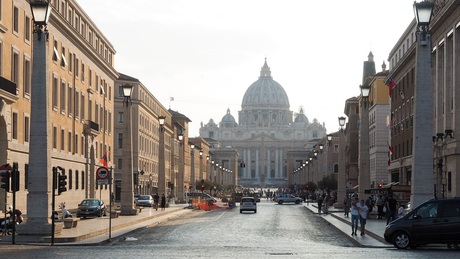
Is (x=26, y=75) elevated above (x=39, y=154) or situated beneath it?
elevated above

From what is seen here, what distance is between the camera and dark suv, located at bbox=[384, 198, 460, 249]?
29375 millimetres

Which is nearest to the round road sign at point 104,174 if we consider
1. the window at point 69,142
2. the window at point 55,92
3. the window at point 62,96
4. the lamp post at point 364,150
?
the lamp post at point 364,150

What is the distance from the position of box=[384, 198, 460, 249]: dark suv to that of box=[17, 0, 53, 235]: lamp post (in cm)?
→ 1222

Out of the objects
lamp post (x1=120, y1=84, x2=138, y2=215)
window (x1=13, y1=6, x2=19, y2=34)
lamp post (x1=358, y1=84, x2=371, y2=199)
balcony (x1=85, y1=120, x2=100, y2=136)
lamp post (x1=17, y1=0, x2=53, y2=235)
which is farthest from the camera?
balcony (x1=85, y1=120, x2=100, y2=136)

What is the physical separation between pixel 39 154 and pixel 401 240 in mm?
13015

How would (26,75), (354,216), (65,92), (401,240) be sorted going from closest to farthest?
(401,240), (354,216), (26,75), (65,92)

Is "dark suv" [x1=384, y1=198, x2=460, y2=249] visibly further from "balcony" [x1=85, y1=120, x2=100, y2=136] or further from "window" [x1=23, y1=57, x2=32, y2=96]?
"balcony" [x1=85, y1=120, x2=100, y2=136]

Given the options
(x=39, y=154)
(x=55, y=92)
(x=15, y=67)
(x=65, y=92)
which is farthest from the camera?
(x=65, y=92)

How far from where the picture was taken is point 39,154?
3381cm

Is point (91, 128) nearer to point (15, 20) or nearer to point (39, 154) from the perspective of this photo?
point (15, 20)

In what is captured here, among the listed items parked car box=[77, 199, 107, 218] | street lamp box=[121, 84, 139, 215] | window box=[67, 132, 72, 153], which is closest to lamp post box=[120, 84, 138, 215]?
street lamp box=[121, 84, 139, 215]

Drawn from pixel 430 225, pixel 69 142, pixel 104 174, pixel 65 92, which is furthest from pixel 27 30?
pixel 430 225

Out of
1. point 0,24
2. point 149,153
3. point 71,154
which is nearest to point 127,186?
point 71,154

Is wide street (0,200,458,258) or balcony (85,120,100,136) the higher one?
balcony (85,120,100,136)
